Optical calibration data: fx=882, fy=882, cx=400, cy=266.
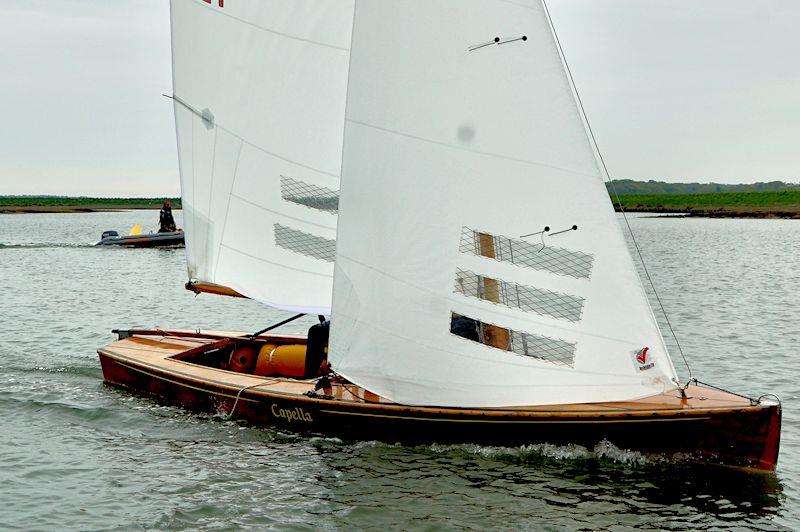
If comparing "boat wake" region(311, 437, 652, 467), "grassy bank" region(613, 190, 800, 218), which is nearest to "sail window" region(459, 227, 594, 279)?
"boat wake" region(311, 437, 652, 467)

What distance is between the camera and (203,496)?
11203 millimetres

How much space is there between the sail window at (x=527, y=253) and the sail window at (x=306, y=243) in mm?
3054

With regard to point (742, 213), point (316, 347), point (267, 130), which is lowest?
point (316, 347)

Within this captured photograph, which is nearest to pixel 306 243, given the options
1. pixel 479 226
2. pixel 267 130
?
pixel 267 130

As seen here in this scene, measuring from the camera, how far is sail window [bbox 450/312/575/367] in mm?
11312

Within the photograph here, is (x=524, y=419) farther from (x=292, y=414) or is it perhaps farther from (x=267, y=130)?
(x=267, y=130)

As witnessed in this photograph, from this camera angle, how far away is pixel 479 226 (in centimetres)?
1148

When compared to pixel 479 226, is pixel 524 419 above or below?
below

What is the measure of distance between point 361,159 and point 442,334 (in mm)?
2595

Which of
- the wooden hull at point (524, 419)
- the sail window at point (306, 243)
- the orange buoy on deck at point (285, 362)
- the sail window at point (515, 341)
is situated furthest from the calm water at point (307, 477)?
the sail window at point (306, 243)

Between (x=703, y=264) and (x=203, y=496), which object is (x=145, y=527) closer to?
(x=203, y=496)

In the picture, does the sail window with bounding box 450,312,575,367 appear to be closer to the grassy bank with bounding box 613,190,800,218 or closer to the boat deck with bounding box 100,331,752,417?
the boat deck with bounding box 100,331,752,417

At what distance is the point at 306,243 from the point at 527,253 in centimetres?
414

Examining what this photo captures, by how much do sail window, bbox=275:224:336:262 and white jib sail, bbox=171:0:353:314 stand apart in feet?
0.05
